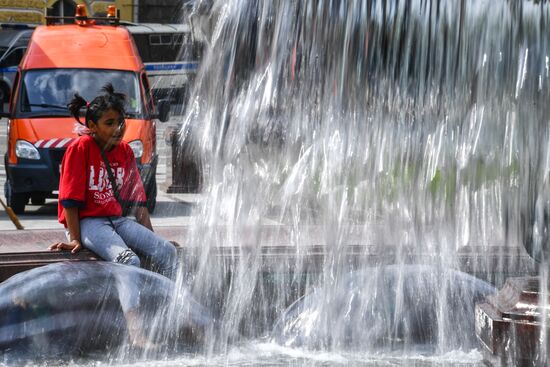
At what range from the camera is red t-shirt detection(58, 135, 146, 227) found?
20.4 ft

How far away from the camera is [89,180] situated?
20.6 ft

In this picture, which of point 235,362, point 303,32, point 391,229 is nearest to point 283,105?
point 303,32

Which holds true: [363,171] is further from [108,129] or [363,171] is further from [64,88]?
[64,88]

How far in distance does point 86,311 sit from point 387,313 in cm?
158

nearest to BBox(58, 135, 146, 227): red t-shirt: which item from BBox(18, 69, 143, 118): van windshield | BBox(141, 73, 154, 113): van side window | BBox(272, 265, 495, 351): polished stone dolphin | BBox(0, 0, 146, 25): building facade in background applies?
BBox(272, 265, 495, 351): polished stone dolphin

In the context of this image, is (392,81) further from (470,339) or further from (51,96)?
(51,96)

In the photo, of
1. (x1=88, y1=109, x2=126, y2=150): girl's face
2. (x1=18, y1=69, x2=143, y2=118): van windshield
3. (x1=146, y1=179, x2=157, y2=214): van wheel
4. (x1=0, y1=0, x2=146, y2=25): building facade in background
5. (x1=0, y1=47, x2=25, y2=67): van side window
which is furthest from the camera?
(x1=0, y1=0, x2=146, y2=25): building facade in background

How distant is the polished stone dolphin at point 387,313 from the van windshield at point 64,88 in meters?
8.98

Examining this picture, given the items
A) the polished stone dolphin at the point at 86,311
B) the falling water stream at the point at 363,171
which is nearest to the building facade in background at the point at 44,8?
the falling water stream at the point at 363,171

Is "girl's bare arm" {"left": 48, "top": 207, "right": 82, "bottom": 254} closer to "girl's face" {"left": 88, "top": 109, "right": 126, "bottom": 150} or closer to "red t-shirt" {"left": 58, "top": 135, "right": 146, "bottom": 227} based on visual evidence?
"red t-shirt" {"left": 58, "top": 135, "right": 146, "bottom": 227}

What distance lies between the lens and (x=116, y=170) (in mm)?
6383

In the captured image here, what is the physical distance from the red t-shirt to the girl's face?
43 millimetres

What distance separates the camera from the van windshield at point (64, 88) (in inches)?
574

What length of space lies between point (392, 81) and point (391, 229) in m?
0.95
